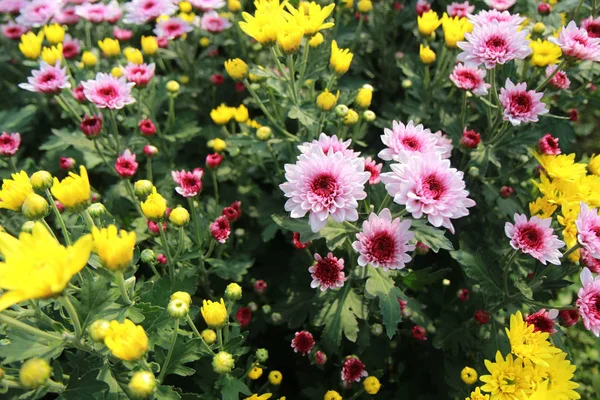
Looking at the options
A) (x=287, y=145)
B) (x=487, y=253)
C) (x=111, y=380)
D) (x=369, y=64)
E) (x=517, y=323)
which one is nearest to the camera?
(x=111, y=380)

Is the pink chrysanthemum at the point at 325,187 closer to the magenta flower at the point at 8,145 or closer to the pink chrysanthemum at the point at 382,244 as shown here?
the pink chrysanthemum at the point at 382,244

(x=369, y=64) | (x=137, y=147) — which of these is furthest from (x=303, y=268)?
(x=369, y=64)

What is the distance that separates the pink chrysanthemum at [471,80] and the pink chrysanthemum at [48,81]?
88.9 inches

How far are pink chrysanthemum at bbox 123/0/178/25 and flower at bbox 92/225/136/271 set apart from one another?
8.24 ft

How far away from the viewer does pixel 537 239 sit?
2.12 meters

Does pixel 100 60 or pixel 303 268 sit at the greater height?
pixel 100 60

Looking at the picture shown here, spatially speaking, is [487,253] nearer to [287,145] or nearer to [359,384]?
[359,384]

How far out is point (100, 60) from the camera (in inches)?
150

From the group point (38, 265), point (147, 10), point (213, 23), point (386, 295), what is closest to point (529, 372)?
point (386, 295)

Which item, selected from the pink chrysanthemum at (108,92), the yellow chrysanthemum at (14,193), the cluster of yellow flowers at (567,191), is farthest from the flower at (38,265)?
the cluster of yellow flowers at (567,191)

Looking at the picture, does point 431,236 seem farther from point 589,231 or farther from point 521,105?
point 521,105

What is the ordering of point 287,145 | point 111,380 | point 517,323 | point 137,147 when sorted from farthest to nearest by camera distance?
1. point 137,147
2. point 287,145
3. point 517,323
4. point 111,380

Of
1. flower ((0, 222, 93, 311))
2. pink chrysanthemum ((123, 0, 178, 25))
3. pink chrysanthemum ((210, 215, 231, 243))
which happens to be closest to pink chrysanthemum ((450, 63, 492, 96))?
pink chrysanthemum ((210, 215, 231, 243))

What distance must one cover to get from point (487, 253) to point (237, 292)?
1.35 m
